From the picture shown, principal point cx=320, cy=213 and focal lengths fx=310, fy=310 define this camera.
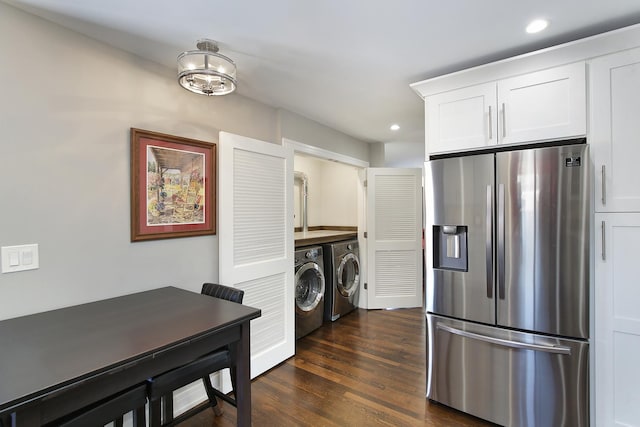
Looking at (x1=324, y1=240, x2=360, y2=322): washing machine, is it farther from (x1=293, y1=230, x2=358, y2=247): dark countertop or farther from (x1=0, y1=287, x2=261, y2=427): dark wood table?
(x1=0, y1=287, x2=261, y2=427): dark wood table

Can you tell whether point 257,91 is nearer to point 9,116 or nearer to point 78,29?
point 78,29

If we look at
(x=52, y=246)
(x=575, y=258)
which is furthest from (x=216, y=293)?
(x=575, y=258)

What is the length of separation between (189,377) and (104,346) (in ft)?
1.30

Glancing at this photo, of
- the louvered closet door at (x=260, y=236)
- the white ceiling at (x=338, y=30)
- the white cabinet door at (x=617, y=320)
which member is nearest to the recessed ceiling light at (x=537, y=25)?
the white ceiling at (x=338, y=30)

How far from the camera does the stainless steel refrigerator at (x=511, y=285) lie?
1.70 m

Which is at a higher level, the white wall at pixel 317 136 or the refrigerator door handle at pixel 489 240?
the white wall at pixel 317 136

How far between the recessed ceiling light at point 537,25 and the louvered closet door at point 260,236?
1.91 m

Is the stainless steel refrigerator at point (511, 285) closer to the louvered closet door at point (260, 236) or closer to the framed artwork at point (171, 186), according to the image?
the louvered closet door at point (260, 236)

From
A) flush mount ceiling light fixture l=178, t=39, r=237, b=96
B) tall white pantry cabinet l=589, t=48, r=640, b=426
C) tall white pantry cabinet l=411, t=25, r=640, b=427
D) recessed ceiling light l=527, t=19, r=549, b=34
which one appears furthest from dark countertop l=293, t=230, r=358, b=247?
recessed ceiling light l=527, t=19, r=549, b=34

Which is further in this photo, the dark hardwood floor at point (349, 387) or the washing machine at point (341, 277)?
the washing machine at point (341, 277)

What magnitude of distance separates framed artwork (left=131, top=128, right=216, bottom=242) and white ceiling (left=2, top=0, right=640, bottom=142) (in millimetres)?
563

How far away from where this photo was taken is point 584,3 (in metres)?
1.49

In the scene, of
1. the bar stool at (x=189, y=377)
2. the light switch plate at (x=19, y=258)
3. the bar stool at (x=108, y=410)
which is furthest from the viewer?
the light switch plate at (x=19, y=258)

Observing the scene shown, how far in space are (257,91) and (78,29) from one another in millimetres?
1200
